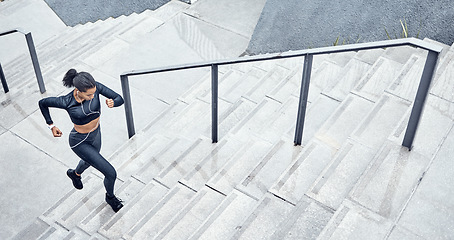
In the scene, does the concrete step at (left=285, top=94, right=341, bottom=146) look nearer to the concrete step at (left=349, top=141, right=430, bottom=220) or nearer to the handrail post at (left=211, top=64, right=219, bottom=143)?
the handrail post at (left=211, top=64, right=219, bottom=143)

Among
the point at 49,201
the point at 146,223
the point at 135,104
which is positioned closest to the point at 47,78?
the point at 135,104

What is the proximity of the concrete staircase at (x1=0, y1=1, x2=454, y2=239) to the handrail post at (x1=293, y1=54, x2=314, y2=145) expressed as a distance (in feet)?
0.28

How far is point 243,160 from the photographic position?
13.4 feet

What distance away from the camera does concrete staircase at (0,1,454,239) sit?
10.4 ft

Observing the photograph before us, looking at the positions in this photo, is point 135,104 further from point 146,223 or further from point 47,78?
point 146,223

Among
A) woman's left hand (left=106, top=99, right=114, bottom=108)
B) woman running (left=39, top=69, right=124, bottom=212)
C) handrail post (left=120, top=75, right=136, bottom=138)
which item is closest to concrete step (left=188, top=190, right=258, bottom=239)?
woman running (left=39, top=69, right=124, bottom=212)

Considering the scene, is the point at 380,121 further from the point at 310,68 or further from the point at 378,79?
the point at 378,79

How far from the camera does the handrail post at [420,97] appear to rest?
2924 millimetres

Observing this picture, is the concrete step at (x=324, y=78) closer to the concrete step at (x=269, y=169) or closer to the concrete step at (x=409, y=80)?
the concrete step at (x=269, y=169)

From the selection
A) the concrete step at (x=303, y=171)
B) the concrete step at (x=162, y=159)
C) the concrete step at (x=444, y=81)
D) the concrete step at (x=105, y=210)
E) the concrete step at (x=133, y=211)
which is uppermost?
the concrete step at (x=444, y=81)

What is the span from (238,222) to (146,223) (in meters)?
0.77

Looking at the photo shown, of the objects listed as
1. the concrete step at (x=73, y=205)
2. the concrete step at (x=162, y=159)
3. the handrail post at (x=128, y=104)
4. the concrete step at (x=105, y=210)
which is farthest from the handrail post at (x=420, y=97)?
the concrete step at (x=73, y=205)

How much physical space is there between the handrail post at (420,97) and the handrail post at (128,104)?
2476mm

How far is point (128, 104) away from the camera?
4914 mm
